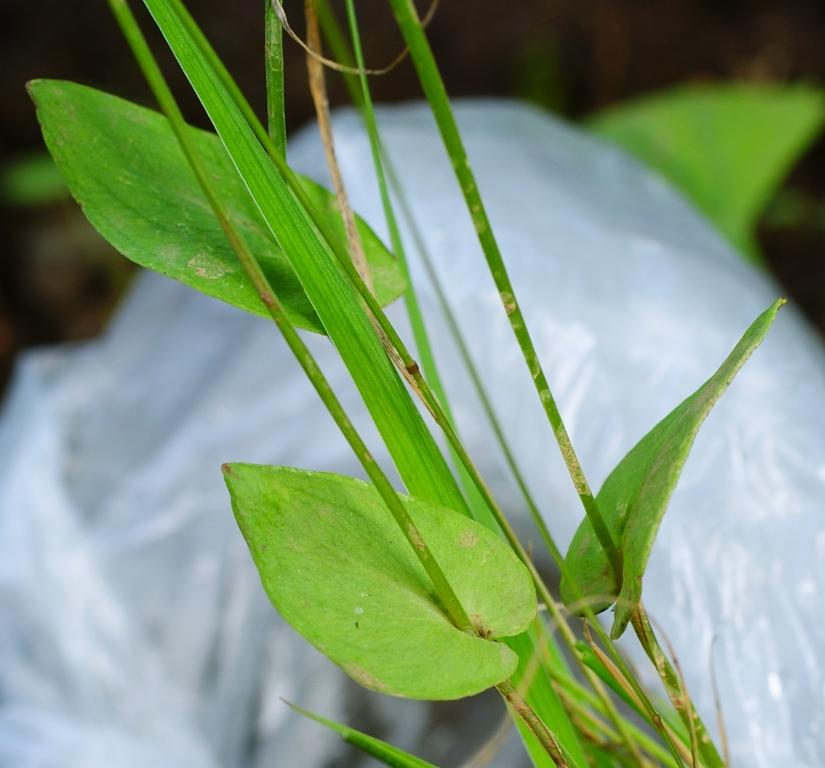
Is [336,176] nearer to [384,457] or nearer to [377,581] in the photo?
[377,581]

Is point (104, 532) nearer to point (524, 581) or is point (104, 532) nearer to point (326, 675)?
point (326, 675)

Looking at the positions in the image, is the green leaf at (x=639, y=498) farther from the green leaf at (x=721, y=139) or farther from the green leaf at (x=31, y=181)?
the green leaf at (x=31, y=181)

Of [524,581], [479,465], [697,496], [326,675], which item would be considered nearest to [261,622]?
[326,675]

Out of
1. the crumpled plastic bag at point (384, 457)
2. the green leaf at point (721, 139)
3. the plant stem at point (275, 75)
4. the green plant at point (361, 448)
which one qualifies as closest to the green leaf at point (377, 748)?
the green plant at point (361, 448)

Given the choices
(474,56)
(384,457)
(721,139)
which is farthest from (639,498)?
(474,56)

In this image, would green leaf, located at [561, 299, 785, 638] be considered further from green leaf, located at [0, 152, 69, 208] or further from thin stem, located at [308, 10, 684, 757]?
green leaf, located at [0, 152, 69, 208]

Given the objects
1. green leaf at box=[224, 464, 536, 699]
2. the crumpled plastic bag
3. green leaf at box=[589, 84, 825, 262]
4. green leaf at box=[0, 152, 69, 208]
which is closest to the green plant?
green leaf at box=[224, 464, 536, 699]
